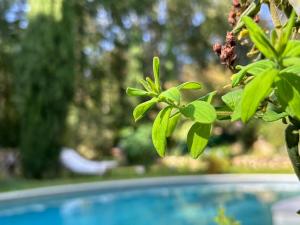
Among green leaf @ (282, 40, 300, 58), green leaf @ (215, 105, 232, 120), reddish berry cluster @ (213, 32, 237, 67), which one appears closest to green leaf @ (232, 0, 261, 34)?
reddish berry cluster @ (213, 32, 237, 67)

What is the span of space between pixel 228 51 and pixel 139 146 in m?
17.4

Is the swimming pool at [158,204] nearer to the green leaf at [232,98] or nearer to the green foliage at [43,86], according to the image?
the green foliage at [43,86]

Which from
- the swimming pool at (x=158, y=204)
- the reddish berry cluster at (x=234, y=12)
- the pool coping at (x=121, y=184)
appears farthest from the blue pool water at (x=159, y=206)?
the reddish berry cluster at (x=234, y=12)

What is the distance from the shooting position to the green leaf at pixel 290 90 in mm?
602

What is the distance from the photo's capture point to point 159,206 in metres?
11.6

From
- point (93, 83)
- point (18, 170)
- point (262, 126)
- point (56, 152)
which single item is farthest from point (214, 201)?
point (93, 83)

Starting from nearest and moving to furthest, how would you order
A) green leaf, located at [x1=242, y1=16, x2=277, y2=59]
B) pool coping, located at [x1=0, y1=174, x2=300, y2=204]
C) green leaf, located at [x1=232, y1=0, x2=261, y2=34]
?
green leaf, located at [x1=242, y1=16, x2=277, y2=59]
green leaf, located at [x1=232, y1=0, x2=261, y2=34]
pool coping, located at [x1=0, y1=174, x2=300, y2=204]

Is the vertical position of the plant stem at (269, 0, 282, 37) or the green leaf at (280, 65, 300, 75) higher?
the plant stem at (269, 0, 282, 37)

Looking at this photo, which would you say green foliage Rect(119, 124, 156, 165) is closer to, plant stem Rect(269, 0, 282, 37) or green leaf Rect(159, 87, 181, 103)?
plant stem Rect(269, 0, 282, 37)

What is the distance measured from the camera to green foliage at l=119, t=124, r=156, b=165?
59.6ft

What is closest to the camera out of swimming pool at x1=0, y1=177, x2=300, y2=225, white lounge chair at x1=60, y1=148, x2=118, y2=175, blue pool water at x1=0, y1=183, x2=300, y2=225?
blue pool water at x1=0, y1=183, x2=300, y2=225

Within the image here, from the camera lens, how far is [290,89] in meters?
0.61

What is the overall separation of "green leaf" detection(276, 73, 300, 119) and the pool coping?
37.3 ft

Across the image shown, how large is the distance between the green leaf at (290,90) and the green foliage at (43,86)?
15239 mm
